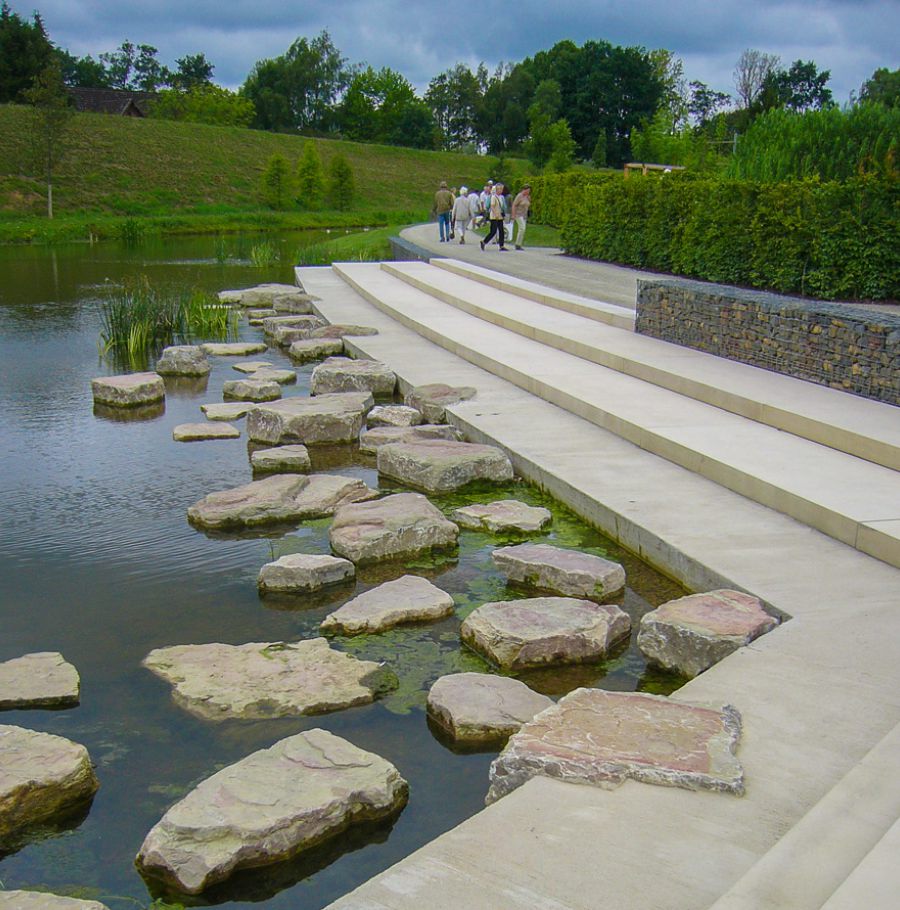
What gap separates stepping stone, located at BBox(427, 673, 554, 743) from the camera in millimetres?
3375

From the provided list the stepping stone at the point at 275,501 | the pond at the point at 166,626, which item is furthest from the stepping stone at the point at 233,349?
the stepping stone at the point at 275,501

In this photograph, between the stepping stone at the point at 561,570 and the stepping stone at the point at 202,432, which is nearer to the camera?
the stepping stone at the point at 561,570

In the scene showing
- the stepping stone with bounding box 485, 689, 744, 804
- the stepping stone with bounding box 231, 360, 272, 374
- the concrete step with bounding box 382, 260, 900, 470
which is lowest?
the stepping stone with bounding box 485, 689, 744, 804

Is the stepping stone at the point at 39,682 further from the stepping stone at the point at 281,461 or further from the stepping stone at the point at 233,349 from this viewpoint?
the stepping stone at the point at 233,349

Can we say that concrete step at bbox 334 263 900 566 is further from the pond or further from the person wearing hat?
the person wearing hat

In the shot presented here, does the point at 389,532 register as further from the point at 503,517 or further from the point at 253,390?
the point at 253,390

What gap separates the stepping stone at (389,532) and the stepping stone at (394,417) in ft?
7.03

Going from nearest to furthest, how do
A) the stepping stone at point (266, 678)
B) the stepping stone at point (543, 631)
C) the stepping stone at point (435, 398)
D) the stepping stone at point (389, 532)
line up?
the stepping stone at point (266, 678), the stepping stone at point (543, 631), the stepping stone at point (389, 532), the stepping stone at point (435, 398)

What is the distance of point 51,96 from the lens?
3822 cm

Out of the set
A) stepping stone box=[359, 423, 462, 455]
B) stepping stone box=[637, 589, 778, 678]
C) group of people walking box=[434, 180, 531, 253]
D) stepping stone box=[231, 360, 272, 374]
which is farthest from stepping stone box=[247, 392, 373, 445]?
group of people walking box=[434, 180, 531, 253]

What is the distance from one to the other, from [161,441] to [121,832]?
483 centimetres

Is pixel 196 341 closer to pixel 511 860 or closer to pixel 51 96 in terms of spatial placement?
pixel 511 860

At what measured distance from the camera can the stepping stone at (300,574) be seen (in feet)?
15.2

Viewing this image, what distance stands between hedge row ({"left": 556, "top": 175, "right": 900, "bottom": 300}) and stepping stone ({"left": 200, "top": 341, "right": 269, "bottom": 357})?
6142 millimetres
